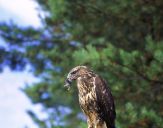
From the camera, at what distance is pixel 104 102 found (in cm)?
446

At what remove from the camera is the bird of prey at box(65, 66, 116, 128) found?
14.4ft

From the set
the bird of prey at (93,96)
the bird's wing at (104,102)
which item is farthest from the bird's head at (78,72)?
the bird's wing at (104,102)

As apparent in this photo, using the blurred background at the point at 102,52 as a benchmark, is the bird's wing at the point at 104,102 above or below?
below

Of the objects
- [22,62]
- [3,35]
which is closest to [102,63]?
[3,35]

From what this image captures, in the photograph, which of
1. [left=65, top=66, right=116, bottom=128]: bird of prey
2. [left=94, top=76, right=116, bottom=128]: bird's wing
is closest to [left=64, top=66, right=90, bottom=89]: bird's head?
[left=65, top=66, right=116, bottom=128]: bird of prey

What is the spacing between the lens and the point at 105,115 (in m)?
4.47

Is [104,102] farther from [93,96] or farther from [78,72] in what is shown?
[78,72]

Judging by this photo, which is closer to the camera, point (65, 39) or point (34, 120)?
point (65, 39)

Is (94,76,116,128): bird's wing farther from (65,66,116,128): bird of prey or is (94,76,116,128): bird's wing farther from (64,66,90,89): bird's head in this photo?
(64,66,90,89): bird's head

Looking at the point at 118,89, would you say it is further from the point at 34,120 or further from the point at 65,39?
the point at 34,120

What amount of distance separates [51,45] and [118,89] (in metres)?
5.67

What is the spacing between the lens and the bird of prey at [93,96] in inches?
172

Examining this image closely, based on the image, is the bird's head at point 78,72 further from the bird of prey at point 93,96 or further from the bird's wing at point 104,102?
the bird's wing at point 104,102

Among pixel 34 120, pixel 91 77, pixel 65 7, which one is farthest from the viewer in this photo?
pixel 34 120
